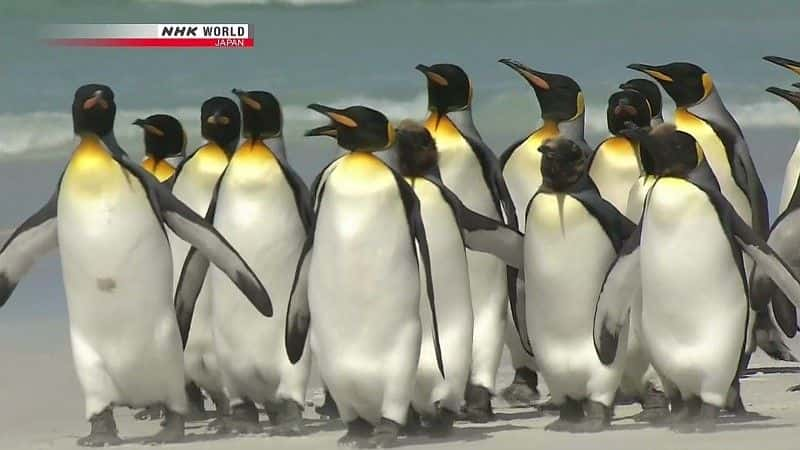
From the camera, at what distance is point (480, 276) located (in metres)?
7.59

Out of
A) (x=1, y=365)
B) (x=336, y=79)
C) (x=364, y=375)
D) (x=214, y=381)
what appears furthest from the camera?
(x=336, y=79)

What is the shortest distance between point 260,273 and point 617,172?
5.44ft

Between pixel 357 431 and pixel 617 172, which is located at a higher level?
pixel 617 172

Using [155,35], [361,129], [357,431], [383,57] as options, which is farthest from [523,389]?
[155,35]

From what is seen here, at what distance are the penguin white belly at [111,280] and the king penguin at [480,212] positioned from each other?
1339mm

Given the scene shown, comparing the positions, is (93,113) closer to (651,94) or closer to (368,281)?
(368,281)

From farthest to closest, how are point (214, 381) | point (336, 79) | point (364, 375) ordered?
1. point (336, 79)
2. point (214, 381)
3. point (364, 375)

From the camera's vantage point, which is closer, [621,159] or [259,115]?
[259,115]

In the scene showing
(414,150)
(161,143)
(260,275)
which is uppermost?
(161,143)

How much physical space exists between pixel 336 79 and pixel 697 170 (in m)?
22.7

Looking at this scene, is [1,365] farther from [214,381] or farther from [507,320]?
[507,320]

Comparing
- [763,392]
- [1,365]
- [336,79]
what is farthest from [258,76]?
[763,392]

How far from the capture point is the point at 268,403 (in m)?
7.19

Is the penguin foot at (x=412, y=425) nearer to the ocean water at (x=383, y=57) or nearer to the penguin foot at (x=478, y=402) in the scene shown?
the penguin foot at (x=478, y=402)
